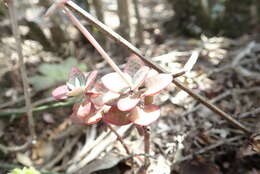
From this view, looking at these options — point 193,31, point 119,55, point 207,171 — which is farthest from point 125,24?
→ point 207,171

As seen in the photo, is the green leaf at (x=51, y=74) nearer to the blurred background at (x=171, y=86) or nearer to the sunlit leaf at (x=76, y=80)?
the blurred background at (x=171, y=86)

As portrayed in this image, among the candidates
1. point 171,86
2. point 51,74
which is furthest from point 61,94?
point 51,74

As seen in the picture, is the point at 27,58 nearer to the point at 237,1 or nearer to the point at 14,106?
the point at 14,106

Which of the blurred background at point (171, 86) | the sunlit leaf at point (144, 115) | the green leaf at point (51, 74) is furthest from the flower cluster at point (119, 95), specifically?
the green leaf at point (51, 74)

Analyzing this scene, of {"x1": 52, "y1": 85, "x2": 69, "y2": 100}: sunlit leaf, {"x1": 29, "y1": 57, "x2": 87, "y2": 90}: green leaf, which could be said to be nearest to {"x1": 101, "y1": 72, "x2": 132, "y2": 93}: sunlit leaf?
{"x1": 52, "y1": 85, "x2": 69, "y2": 100}: sunlit leaf

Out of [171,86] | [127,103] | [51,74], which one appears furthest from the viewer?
[51,74]

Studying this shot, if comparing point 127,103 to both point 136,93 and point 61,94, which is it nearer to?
point 136,93
